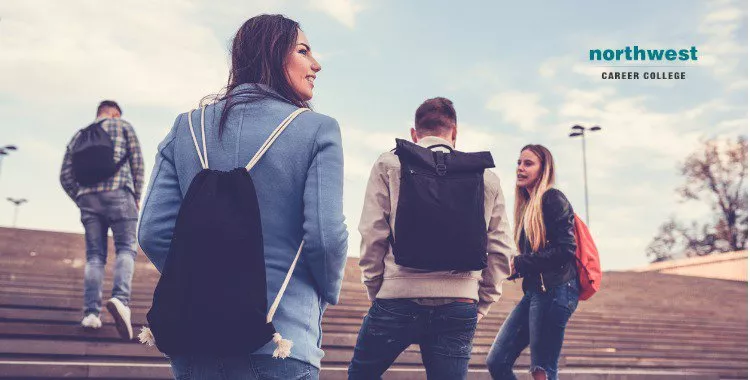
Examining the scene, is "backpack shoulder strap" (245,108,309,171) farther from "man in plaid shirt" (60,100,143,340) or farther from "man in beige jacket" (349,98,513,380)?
"man in plaid shirt" (60,100,143,340)

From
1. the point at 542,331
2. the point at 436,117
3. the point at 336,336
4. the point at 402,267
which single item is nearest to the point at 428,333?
the point at 402,267

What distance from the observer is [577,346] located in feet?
28.3

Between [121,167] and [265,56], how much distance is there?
13.2 ft

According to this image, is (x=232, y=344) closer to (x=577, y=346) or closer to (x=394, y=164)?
(x=394, y=164)

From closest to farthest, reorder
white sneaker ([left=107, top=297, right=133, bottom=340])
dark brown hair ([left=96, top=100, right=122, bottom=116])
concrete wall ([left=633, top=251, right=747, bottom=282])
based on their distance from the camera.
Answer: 1. white sneaker ([left=107, top=297, right=133, bottom=340])
2. dark brown hair ([left=96, top=100, right=122, bottom=116])
3. concrete wall ([left=633, top=251, right=747, bottom=282])

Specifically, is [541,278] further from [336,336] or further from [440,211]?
[336,336]

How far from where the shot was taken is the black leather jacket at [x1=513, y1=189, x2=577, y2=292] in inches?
153

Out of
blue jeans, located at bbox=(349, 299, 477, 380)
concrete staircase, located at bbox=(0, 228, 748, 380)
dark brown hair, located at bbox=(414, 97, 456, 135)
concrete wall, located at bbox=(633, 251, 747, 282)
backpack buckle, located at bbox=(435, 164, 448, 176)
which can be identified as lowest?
concrete wall, located at bbox=(633, 251, 747, 282)

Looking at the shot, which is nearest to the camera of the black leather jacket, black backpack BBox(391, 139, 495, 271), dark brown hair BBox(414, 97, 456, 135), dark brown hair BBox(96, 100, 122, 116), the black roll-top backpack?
the black roll-top backpack

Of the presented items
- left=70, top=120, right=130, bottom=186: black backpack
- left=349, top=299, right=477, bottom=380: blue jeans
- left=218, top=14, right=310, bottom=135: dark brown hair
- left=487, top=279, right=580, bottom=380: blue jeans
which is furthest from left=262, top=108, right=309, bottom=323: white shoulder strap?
left=70, top=120, right=130, bottom=186: black backpack

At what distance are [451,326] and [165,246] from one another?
4.68 feet

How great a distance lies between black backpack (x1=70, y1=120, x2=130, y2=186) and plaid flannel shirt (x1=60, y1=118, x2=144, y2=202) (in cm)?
5

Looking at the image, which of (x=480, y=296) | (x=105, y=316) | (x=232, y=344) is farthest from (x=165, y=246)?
(x=105, y=316)

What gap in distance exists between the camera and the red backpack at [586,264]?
4.04m
